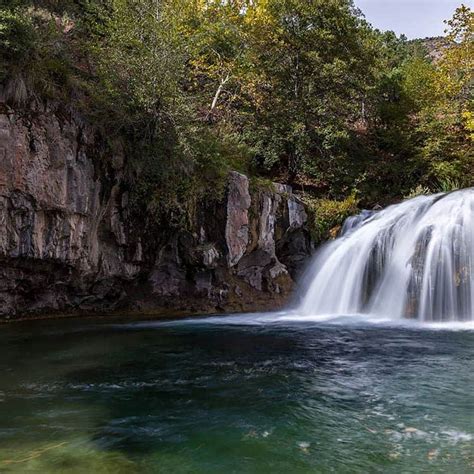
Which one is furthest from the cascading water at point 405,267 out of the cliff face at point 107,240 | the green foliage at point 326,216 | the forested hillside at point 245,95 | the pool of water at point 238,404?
the pool of water at point 238,404

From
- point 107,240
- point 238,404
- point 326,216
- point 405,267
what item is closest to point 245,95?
point 326,216

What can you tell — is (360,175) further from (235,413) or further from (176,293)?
(235,413)

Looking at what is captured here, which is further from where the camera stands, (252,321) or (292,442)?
(252,321)

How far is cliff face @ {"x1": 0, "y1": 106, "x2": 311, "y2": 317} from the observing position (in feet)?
36.1

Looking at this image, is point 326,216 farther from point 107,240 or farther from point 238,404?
point 238,404

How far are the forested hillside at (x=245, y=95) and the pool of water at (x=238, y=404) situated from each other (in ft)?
18.5

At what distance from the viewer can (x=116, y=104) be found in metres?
12.2

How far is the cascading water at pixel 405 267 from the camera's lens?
12.4 metres

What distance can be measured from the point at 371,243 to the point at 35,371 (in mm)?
10474

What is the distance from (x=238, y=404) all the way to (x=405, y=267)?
906cm

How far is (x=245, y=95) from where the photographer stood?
2000 centimetres

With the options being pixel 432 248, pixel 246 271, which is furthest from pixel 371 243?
pixel 246 271

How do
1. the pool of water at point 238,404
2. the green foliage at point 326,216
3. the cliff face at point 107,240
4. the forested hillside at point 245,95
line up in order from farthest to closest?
1. the green foliage at point 326,216
2. the forested hillside at point 245,95
3. the cliff face at point 107,240
4. the pool of water at point 238,404

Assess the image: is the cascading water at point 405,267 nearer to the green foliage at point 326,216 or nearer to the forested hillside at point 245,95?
the green foliage at point 326,216
